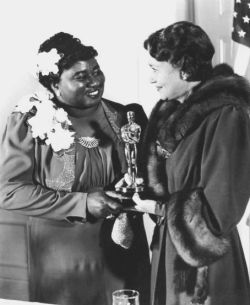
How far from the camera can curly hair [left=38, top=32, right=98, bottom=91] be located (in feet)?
7.41

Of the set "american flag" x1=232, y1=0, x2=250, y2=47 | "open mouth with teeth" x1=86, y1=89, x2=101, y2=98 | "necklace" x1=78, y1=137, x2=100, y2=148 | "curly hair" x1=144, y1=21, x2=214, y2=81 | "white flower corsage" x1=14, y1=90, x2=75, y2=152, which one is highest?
"american flag" x1=232, y1=0, x2=250, y2=47

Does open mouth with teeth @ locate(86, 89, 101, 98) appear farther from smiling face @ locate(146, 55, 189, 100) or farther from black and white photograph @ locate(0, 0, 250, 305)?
smiling face @ locate(146, 55, 189, 100)

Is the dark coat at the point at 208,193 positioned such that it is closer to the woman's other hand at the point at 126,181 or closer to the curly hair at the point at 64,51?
the woman's other hand at the point at 126,181

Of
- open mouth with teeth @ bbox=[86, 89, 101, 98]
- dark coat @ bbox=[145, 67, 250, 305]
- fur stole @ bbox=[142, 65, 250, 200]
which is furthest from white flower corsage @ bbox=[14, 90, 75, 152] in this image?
dark coat @ bbox=[145, 67, 250, 305]

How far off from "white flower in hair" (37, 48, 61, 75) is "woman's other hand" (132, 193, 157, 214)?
0.61m

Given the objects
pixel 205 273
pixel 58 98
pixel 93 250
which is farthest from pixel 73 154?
pixel 205 273

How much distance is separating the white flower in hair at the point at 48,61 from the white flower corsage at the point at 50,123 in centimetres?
9

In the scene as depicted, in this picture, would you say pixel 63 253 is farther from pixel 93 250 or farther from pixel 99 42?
pixel 99 42

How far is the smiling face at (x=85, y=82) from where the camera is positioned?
2.26m

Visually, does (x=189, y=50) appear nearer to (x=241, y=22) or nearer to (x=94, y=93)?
(x=241, y=22)

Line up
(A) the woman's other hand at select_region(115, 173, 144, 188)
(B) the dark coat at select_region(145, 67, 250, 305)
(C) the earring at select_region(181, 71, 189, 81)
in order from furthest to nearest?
(A) the woman's other hand at select_region(115, 173, 144, 188) < (C) the earring at select_region(181, 71, 189, 81) < (B) the dark coat at select_region(145, 67, 250, 305)

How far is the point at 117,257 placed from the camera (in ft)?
7.29

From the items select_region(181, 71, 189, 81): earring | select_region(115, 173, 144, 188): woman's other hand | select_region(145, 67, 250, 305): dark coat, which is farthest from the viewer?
select_region(115, 173, 144, 188): woman's other hand

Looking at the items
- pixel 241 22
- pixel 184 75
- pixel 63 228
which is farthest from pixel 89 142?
pixel 241 22
